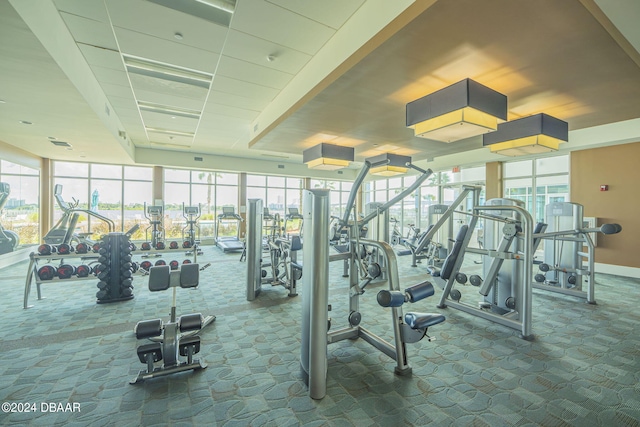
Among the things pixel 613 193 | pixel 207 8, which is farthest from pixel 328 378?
pixel 613 193

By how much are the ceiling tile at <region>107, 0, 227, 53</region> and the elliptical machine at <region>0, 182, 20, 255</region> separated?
5521 mm

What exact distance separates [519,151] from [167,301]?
6.99 metres

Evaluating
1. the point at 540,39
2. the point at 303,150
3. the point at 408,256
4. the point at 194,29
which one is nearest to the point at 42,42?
the point at 194,29

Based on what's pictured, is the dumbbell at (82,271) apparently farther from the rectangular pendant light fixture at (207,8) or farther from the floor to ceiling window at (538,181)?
the floor to ceiling window at (538,181)

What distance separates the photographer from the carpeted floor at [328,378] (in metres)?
1.96

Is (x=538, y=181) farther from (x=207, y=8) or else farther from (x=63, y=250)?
(x=63, y=250)

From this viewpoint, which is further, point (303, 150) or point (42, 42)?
point (303, 150)

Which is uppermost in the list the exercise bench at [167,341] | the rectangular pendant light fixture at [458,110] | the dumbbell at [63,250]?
the rectangular pendant light fixture at [458,110]

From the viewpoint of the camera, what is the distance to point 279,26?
3365 millimetres

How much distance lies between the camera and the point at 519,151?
5516 millimetres

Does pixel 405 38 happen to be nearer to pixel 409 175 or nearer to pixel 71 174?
pixel 409 175

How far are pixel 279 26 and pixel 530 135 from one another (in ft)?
14.7

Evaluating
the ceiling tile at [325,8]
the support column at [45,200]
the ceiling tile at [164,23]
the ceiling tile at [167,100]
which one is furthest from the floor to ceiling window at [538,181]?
the support column at [45,200]

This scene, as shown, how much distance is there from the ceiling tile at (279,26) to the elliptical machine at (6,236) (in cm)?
668
